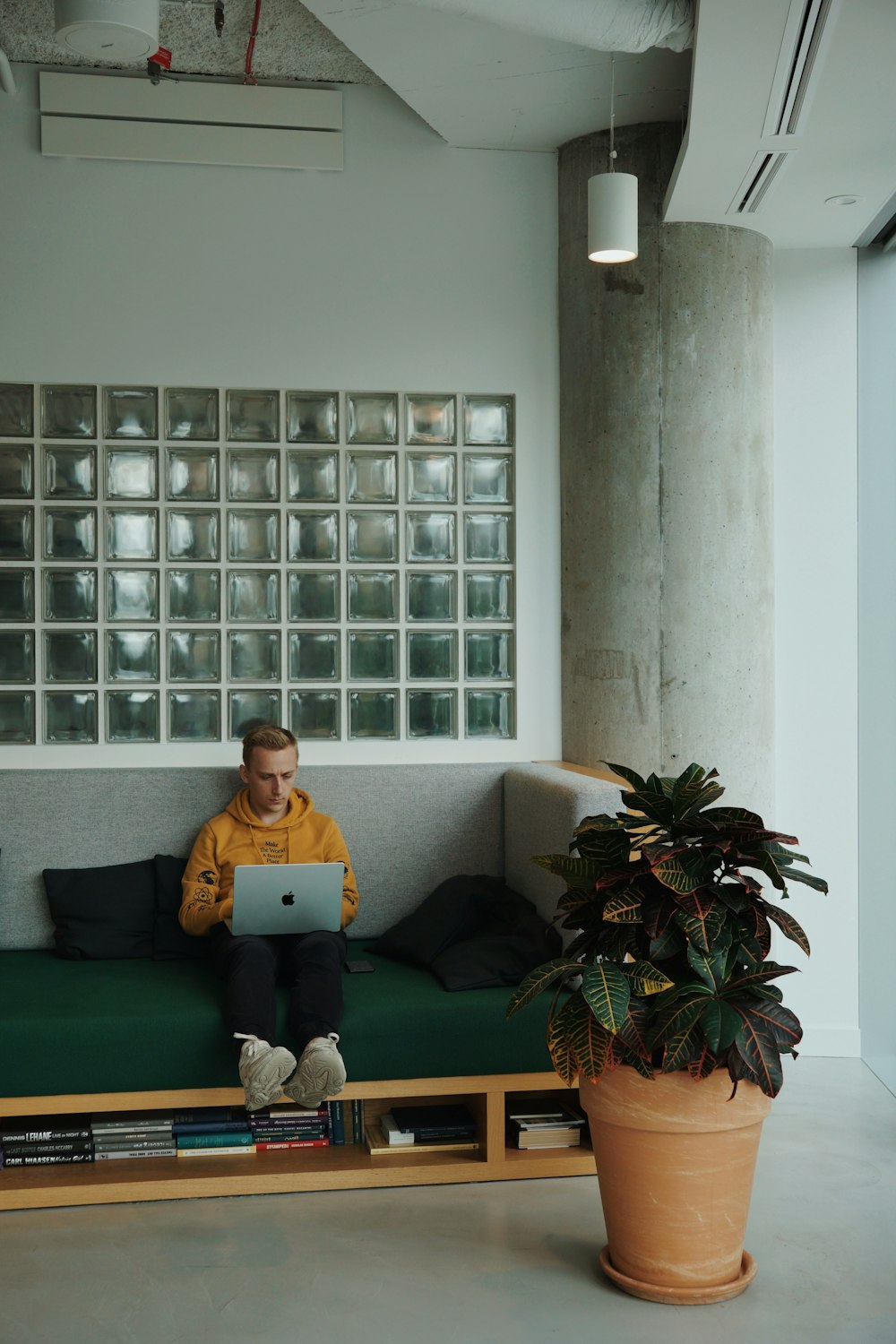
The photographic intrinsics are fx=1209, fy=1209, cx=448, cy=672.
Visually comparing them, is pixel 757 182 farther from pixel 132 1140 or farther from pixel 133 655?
pixel 132 1140

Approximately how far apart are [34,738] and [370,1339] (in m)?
2.26

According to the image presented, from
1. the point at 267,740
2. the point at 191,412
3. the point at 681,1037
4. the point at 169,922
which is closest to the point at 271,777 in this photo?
the point at 267,740

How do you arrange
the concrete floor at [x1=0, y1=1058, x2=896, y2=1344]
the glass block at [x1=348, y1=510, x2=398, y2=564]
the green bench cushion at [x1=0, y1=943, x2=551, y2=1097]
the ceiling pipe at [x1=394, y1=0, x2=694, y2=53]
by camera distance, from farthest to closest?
the glass block at [x1=348, y1=510, x2=398, y2=564]
the green bench cushion at [x1=0, y1=943, x2=551, y2=1097]
the ceiling pipe at [x1=394, y1=0, x2=694, y2=53]
the concrete floor at [x1=0, y1=1058, x2=896, y2=1344]

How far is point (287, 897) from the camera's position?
3.20 metres

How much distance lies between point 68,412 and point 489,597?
4.97ft

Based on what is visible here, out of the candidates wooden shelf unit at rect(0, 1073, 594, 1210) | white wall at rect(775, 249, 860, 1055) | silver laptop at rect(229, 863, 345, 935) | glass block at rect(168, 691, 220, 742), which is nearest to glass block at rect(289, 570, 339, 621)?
glass block at rect(168, 691, 220, 742)

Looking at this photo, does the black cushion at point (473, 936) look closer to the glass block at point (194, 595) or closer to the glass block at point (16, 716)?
the glass block at point (194, 595)

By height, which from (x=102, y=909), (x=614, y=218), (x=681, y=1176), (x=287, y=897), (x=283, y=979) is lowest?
(x=681, y=1176)

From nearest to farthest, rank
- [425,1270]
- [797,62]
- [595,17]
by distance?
[425,1270], [797,62], [595,17]

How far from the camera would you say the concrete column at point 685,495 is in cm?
388

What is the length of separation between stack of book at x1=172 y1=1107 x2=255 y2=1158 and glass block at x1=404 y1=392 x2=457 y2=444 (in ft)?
7.31

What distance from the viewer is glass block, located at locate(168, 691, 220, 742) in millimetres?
3990

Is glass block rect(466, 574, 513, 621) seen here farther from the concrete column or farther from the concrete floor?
the concrete floor

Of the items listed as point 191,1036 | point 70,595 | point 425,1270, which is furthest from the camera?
point 70,595
